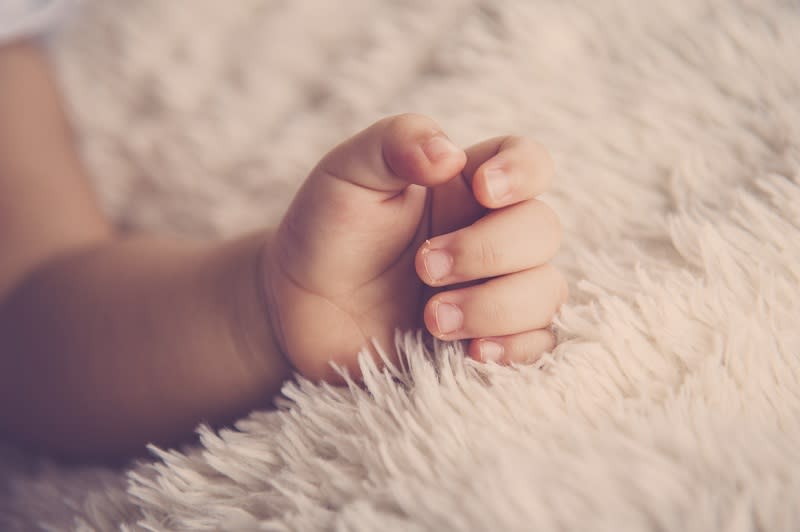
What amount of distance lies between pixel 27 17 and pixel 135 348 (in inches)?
17.0

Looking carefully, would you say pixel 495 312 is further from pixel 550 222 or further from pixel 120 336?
pixel 120 336

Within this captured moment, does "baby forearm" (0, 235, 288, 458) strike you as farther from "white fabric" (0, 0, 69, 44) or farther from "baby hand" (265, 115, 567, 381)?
"white fabric" (0, 0, 69, 44)

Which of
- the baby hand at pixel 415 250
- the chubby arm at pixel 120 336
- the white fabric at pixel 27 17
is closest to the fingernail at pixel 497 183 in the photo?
the baby hand at pixel 415 250

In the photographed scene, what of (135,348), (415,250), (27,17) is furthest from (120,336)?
(27,17)

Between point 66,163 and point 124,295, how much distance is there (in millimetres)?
197

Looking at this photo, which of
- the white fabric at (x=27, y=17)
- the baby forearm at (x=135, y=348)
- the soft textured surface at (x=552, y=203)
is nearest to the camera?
the soft textured surface at (x=552, y=203)

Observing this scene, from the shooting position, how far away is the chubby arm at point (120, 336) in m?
0.44

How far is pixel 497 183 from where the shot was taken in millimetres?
345

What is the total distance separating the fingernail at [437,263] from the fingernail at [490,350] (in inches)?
1.8

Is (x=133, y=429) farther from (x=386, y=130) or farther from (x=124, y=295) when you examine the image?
(x=386, y=130)

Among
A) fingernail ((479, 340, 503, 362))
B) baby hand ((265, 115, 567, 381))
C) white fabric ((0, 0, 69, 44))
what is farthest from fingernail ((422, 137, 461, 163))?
white fabric ((0, 0, 69, 44))

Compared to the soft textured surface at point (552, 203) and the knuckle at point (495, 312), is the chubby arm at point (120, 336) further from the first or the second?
the knuckle at point (495, 312)

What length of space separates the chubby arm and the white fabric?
0.22m

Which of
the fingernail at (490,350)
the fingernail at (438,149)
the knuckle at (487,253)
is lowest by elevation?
the fingernail at (490,350)
